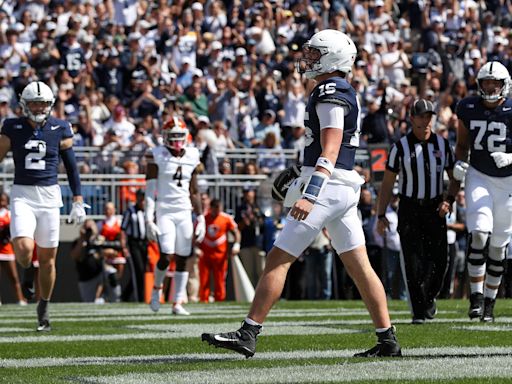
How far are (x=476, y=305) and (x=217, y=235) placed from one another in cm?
804

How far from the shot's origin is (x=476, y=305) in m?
9.79

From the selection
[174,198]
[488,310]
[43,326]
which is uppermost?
[174,198]

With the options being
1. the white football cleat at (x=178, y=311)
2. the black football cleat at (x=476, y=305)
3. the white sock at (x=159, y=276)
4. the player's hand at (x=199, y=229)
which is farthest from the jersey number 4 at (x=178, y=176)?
the black football cleat at (x=476, y=305)

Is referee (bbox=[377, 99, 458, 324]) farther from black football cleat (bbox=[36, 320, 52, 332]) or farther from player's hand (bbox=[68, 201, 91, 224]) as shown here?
black football cleat (bbox=[36, 320, 52, 332])

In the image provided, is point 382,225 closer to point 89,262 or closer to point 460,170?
point 460,170

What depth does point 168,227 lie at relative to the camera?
12.6 m

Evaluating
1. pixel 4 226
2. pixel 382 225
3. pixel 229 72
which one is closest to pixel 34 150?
pixel 382 225

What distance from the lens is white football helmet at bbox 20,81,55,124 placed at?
376 inches

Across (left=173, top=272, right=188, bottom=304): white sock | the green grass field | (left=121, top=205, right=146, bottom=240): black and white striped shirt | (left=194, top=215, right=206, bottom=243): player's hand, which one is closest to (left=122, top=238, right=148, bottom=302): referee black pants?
(left=121, top=205, right=146, bottom=240): black and white striped shirt

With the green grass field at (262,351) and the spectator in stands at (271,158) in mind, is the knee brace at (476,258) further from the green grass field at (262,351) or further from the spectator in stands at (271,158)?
the spectator in stands at (271,158)

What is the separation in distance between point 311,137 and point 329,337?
2004 mm

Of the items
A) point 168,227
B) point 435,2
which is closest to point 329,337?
point 168,227

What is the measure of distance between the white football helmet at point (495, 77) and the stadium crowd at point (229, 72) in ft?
24.2

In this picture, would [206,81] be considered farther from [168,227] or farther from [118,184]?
[168,227]
